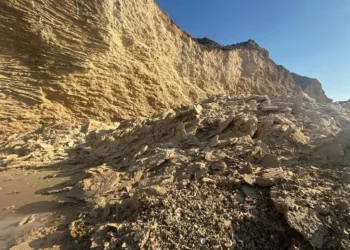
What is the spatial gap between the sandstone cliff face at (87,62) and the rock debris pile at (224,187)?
131 inches

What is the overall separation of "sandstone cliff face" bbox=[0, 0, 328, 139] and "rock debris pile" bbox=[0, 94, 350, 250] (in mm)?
3334

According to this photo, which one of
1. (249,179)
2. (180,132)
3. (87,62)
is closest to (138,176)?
(249,179)

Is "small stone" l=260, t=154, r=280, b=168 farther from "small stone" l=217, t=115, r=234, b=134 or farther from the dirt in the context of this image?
the dirt

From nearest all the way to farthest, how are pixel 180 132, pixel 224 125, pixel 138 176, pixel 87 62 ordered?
pixel 138 176 < pixel 224 125 < pixel 180 132 < pixel 87 62

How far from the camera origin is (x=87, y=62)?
38.5ft

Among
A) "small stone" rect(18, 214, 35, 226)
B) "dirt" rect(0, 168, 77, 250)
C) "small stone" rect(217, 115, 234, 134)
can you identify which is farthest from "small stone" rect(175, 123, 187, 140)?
"small stone" rect(18, 214, 35, 226)

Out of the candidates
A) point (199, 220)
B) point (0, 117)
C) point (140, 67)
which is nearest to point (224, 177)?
point (199, 220)

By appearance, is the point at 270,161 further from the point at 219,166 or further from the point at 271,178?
the point at 219,166

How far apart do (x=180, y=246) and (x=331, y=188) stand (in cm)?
234

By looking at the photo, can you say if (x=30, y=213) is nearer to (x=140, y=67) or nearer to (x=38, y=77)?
(x=38, y=77)

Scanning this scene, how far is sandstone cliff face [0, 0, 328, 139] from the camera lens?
10555 mm

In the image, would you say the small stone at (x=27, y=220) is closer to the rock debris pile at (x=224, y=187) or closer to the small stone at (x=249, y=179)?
the rock debris pile at (x=224, y=187)

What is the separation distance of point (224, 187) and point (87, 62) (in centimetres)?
970

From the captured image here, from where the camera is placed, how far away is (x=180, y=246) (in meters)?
3.04
